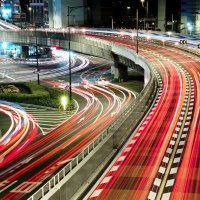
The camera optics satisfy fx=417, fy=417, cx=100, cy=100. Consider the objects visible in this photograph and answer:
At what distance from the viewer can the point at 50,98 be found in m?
76.9

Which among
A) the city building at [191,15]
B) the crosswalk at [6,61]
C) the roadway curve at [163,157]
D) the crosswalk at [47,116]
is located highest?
the city building at [191,15]

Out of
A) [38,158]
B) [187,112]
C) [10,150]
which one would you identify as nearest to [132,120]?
[187,112]

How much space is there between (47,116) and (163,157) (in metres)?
38.4

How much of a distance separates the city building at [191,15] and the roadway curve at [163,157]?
334 ft

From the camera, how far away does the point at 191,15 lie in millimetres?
150875

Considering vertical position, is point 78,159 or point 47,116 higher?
point 78,159

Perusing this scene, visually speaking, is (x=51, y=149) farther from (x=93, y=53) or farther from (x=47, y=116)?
(x=93, y=53)

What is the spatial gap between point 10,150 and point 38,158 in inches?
219

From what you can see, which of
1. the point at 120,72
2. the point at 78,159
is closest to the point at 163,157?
the point at 78,159

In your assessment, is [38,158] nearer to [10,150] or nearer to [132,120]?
[10,150]

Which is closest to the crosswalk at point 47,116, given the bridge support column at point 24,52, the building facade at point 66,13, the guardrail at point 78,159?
the guardrail at point 78,159

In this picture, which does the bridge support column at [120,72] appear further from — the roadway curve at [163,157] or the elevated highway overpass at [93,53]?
the roadway curve at [163,157]

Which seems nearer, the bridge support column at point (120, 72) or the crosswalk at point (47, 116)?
the crosswalk at point (47, 116)

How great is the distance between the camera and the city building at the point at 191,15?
149 meters
